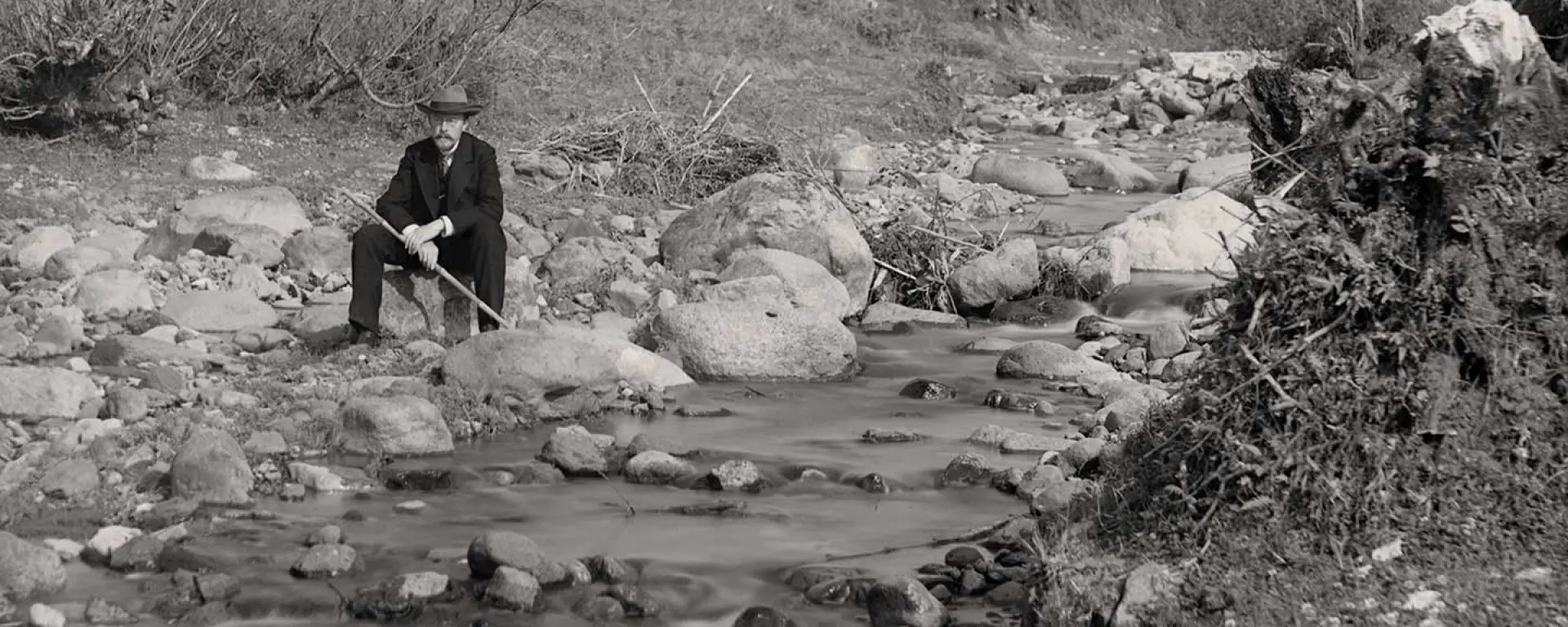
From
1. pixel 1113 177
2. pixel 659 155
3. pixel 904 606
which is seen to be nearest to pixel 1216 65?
pixel 1113 177

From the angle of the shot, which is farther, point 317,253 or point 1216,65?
point 1216,65

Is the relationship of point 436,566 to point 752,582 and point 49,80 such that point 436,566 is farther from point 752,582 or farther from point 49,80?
point 49,80

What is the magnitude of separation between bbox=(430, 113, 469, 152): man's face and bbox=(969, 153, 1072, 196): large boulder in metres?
10.6

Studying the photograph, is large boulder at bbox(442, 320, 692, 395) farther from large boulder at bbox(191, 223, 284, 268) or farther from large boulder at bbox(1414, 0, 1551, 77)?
large boulder at bbox(1414, 0, 1551, 77)

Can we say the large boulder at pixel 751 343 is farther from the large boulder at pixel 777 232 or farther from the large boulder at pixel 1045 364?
the large boulder at pixel 777 232

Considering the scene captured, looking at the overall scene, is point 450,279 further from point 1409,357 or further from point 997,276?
point 1409,357

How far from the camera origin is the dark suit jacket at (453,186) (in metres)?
10.1

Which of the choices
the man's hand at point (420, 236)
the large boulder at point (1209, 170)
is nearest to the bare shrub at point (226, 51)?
the man's hand at point (420, 236)

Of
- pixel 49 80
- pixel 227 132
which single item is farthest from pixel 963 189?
pixel 49 80

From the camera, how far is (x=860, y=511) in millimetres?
7957

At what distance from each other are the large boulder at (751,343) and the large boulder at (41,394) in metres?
3.39

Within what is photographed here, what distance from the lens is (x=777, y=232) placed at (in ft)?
43.1

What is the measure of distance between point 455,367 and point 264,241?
139 inches

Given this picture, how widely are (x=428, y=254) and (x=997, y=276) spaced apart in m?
5.17
